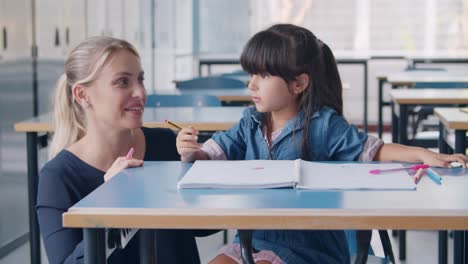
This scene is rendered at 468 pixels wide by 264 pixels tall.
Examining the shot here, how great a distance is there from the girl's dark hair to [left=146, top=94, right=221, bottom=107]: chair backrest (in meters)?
1.50

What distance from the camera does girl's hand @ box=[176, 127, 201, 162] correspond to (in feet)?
6.64

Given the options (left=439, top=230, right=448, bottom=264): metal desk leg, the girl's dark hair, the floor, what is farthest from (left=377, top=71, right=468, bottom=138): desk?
the girl's dark hair

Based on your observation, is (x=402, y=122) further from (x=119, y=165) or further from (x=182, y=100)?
(x=119, y=165)

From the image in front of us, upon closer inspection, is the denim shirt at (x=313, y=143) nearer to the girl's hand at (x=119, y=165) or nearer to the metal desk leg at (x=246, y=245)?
the metal desk leg at (x=246, y=245)

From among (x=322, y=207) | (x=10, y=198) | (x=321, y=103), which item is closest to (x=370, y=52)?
(x=10, y=198)

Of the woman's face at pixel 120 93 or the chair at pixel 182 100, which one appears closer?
the woman's face at pixel 120 93

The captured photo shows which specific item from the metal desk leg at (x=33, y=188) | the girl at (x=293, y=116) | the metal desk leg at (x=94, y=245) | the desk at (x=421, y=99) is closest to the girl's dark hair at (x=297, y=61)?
the girl at (x=293, y=116)

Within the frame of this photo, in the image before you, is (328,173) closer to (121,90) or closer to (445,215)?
(445,215)

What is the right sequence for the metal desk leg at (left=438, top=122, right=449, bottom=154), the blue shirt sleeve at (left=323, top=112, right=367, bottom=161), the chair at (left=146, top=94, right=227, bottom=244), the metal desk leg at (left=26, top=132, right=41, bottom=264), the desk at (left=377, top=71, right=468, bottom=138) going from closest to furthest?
1. the blue shirt sleeve at (left=323, top=112, right=367, bottom=161)
2. the metal desk leg at (left=26, top=132, right=41, bottom=264)
3. the metal desk leg at (left=438, top=122, right=449, bottom=154)
4. the chair at (left=146, top=94, right=227, bottom=244)
5. the desk at (left=377, top=71, right=468, bottom=138)

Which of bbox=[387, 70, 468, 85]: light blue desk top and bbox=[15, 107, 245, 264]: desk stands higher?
bbox=[387, 70, 468, 85]: light blue desk top

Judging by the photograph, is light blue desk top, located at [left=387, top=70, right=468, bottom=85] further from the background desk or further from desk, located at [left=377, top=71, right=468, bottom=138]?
the background desk

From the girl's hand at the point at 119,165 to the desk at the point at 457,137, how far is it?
1219mm

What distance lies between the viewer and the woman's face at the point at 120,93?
204 cm

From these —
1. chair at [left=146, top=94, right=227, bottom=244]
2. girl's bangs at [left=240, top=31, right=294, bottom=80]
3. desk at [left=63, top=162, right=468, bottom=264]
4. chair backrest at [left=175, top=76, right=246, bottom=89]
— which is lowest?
desk at [left=63, top=162, right=468, bottom=264]
